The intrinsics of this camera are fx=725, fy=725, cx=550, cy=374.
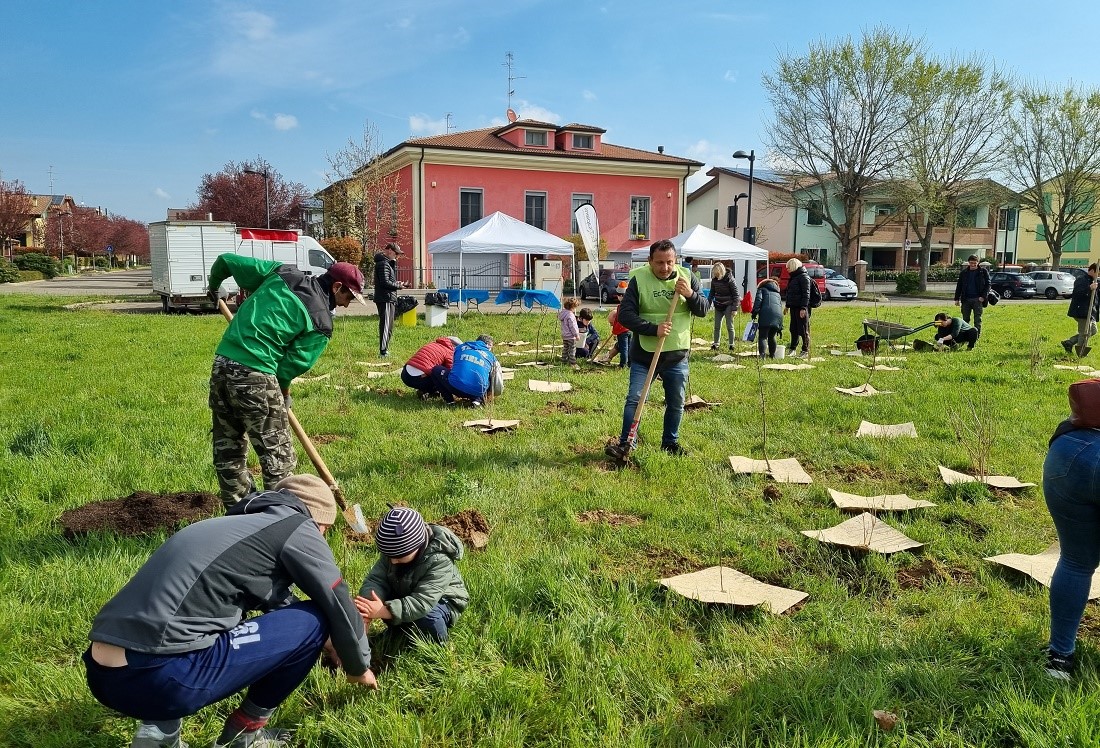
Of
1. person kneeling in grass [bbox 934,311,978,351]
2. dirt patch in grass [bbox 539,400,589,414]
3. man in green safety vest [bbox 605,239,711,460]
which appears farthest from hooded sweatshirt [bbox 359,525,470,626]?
person kneeling in grass [bbox 934,311,978,351]

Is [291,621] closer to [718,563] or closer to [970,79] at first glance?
[718,563]

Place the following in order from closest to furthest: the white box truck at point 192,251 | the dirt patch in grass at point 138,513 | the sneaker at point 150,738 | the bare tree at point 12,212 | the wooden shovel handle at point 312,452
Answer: the sneaker at point 150,738, the wooden shovel handle at point 312,452, the dirt patch in grass at point 138,513, the white box truck at point 192,251, the bare tree at point 12,212

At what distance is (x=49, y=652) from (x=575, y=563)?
2.46 m

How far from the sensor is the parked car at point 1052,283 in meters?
36.5

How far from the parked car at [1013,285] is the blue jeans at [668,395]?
3676 cm

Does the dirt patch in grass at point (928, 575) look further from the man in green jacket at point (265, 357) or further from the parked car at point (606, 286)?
the parked car at point (606, 286)

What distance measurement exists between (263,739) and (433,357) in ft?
20.5

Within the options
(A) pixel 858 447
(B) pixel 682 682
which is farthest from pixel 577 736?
(A) pixel 858 447

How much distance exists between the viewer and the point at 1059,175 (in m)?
42.7

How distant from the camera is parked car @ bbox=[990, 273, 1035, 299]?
120ft

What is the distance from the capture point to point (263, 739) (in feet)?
8.30

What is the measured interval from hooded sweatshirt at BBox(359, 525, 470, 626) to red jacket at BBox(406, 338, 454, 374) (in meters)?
5.27

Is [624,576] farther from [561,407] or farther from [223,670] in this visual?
[561,407]

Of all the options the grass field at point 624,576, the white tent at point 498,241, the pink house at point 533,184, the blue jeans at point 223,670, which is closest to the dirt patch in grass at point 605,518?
the grass field at point 624,576
